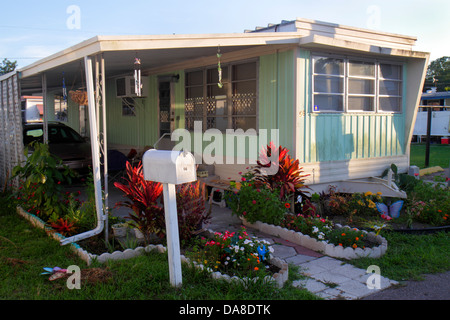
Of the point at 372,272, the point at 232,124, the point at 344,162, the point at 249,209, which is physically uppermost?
the point at 232,124

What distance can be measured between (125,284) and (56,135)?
779 cm

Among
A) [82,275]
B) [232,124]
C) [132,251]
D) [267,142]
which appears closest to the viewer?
[82,275]

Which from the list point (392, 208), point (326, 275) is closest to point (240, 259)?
point (326, 275)

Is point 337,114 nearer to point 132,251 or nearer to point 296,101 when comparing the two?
point 296,101

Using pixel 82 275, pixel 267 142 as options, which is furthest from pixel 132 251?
pixel 267 142

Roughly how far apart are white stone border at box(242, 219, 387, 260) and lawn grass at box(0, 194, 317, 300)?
2.86 feet

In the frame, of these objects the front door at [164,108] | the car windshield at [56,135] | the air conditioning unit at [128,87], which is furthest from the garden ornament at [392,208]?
the car windshield at [56,135]

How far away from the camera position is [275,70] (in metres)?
7.25

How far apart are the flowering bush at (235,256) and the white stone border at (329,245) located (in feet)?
3.17

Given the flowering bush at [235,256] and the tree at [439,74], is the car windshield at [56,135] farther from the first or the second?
the tree at [439,74]

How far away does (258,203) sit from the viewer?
20.0ft

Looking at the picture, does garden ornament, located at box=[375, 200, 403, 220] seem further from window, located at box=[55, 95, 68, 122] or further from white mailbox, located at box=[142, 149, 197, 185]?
window, located at box=[55, 95, 68, 122]

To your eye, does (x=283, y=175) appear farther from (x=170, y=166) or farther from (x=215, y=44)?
(x=170, y=166)
